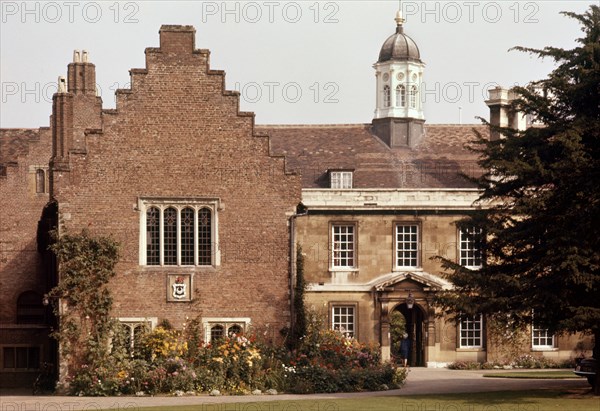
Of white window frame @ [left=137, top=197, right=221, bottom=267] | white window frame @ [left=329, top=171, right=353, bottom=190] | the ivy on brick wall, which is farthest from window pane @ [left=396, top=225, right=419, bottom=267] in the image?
the ivy on brick wall

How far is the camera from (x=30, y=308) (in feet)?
171

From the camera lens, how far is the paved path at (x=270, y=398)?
30625mm

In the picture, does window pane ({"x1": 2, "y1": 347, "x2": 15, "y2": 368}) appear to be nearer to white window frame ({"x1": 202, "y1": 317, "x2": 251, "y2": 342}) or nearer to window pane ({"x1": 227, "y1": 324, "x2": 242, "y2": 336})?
white window frame ({"x1": 202, "y1": 317, "x2": 251, "y2": 342})

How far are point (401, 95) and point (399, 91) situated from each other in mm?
295

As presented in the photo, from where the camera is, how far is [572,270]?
30688 millimetres

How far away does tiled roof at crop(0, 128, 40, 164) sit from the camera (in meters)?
56.1

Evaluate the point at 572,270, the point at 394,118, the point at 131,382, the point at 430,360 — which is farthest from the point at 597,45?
the point at 394,118

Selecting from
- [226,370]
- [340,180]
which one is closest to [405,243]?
[340,180]

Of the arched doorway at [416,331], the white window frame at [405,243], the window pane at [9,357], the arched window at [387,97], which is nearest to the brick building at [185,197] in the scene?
the window pane at [9,357]

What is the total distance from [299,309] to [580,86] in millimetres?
10429

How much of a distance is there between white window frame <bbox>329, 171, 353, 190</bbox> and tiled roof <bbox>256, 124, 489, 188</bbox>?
403 millimetres

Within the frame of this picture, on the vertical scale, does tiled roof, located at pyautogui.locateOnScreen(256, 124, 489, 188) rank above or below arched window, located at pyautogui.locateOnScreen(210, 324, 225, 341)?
above

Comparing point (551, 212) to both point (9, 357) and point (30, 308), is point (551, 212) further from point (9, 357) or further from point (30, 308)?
point (30, 308)

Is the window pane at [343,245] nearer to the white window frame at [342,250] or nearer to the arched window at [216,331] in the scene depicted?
the white window frame at [342,250]
